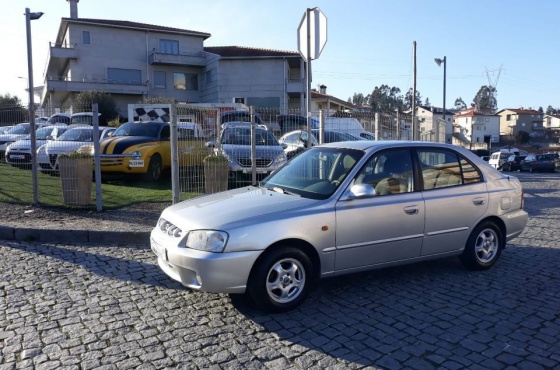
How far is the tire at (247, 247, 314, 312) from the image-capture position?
446cm

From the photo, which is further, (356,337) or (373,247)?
(373,247)

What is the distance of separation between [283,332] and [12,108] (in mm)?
9450

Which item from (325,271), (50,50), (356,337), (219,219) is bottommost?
(356,337)

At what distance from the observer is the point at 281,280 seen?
15.1 feet

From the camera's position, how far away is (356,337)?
4.13m

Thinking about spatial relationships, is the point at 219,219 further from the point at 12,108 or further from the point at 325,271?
the point at 12,108

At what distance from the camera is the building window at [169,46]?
4500cm

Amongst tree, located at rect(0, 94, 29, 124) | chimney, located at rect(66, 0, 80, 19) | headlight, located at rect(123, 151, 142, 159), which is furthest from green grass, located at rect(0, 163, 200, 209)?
chimney, located at rect(66, 0, 80, 19)

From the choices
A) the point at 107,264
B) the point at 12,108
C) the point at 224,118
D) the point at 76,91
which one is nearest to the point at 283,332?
the point at 107,264

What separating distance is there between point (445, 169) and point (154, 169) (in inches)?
328

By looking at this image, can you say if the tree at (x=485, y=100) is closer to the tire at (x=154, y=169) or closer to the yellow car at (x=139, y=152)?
the yellow car at (x=139, y=152)

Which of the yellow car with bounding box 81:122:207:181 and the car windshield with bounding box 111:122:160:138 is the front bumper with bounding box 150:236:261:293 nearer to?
the yellow car with bounding box 81:122:207:181

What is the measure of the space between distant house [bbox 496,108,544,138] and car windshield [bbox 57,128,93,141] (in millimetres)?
92693

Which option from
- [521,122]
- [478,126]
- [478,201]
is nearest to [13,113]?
[478,201]
